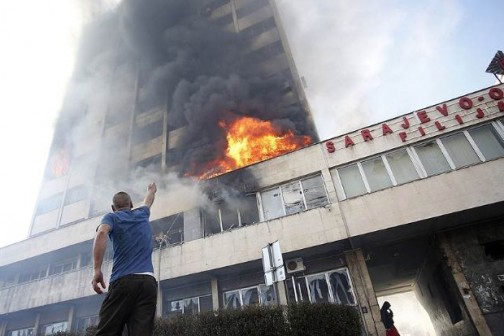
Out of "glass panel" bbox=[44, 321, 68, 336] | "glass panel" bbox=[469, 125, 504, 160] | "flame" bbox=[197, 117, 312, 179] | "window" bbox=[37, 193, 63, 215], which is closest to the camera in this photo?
"glass panel" bbox=[469, 125, 504, 160]

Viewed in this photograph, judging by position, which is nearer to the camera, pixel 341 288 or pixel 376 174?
pixel 341 288

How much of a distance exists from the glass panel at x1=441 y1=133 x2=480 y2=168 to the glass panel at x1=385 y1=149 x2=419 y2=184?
1.51 metres

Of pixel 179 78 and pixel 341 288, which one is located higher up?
pixel 179 78

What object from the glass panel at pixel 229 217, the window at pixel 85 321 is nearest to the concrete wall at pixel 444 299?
the glass panel at pixel 229 217

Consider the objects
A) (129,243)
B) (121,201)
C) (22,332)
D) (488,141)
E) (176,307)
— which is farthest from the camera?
(22,332)

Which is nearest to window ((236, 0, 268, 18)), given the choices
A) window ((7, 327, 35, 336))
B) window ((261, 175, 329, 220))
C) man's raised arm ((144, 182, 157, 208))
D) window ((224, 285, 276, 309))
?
window ((261, 175, 329, 220))

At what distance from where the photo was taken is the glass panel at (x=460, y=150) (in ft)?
39.8

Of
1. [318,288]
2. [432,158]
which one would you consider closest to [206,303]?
[318,288]

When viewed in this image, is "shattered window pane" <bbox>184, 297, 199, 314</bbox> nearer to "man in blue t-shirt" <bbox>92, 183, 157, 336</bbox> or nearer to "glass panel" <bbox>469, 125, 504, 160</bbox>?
"man in blue t-shirt" <bbox>92, 183, 157, 336</bbox>

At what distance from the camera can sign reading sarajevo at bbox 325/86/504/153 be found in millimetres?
12625

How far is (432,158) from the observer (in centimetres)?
1262

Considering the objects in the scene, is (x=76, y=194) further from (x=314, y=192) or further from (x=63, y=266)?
(x=314, y=192)

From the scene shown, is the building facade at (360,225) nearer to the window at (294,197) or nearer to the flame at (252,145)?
the window at (294,197)

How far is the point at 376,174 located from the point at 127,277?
12168mm
